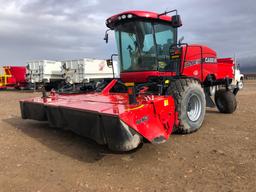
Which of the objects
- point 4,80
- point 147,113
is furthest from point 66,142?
point 4,80

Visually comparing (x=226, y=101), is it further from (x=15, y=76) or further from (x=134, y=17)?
(x=15, y=76)

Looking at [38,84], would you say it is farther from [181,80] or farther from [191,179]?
[191,179]

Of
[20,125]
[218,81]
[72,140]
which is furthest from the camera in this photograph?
[218,81]

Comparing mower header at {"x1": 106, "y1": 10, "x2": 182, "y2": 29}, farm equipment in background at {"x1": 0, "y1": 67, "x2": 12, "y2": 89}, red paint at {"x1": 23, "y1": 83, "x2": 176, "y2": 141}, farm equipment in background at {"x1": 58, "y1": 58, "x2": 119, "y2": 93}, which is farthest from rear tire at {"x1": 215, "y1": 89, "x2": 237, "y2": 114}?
farm equipment in background at {"x1": 0, "y1": 67, "x2": 12, "y2": 89}

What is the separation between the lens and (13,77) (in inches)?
948

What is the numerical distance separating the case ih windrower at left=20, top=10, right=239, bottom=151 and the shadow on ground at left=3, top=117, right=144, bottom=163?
349 mm

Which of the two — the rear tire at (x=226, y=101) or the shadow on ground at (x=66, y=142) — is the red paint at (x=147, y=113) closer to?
the shadow on ground at (x=66, y=142)

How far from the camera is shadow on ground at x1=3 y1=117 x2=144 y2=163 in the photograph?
4.30 meters

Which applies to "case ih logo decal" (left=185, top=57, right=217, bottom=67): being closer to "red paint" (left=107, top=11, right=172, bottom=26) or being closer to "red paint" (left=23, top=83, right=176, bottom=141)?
"red paint" (left=107, top=11, right=172, bottom=26)

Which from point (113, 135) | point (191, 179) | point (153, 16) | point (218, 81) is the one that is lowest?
point (191, 179)

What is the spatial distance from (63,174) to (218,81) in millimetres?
5546

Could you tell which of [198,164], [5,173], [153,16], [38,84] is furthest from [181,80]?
[38,84]

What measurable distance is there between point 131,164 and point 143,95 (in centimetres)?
147

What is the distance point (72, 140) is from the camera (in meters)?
5.14
